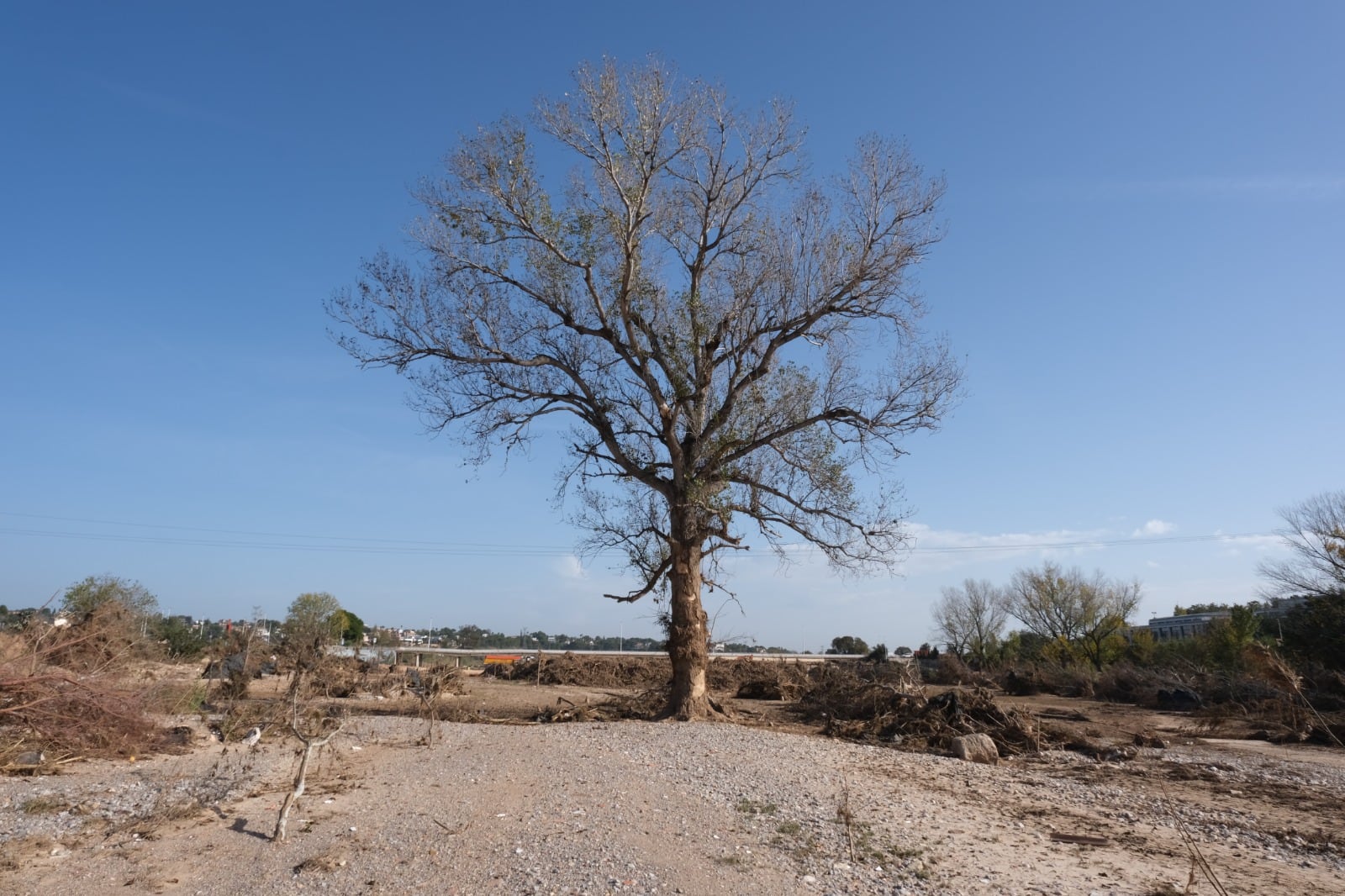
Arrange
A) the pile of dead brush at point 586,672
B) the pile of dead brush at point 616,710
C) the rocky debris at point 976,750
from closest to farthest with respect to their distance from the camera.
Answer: the rocky debris at point 976,750
the pile of dead brush at point 616,710
the pile of dead brush at point 586,672

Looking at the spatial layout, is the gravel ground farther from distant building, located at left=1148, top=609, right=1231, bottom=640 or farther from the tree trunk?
distant building, located at left=1148, top=609, right=1231, bottom=640

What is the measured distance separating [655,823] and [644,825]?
0.12 meters

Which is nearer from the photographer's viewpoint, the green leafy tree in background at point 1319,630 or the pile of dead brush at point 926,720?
the pile of dead brush at point 926,720

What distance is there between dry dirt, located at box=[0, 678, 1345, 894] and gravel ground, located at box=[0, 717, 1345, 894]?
0.09ft

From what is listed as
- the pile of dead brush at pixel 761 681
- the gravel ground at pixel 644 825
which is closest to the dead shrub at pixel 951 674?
the pile of dead brush at pixel 761 681

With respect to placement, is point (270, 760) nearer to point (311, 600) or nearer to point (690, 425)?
Result: point (690, 425)

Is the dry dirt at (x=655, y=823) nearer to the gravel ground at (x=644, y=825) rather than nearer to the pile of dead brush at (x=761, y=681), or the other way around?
the gravel ground at (x=644, y=825)

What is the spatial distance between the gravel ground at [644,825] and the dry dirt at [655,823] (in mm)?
27

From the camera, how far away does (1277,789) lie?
9.45 meters

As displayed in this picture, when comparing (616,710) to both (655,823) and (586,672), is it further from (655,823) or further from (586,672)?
(586,672)

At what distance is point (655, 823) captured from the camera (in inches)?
261

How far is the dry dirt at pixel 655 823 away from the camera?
5.38 metres

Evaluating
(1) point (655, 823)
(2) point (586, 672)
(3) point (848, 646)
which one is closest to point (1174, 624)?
(3) point (848, 646)

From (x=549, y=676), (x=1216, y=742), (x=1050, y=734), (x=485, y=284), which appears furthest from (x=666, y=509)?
(x=549, y=676)
